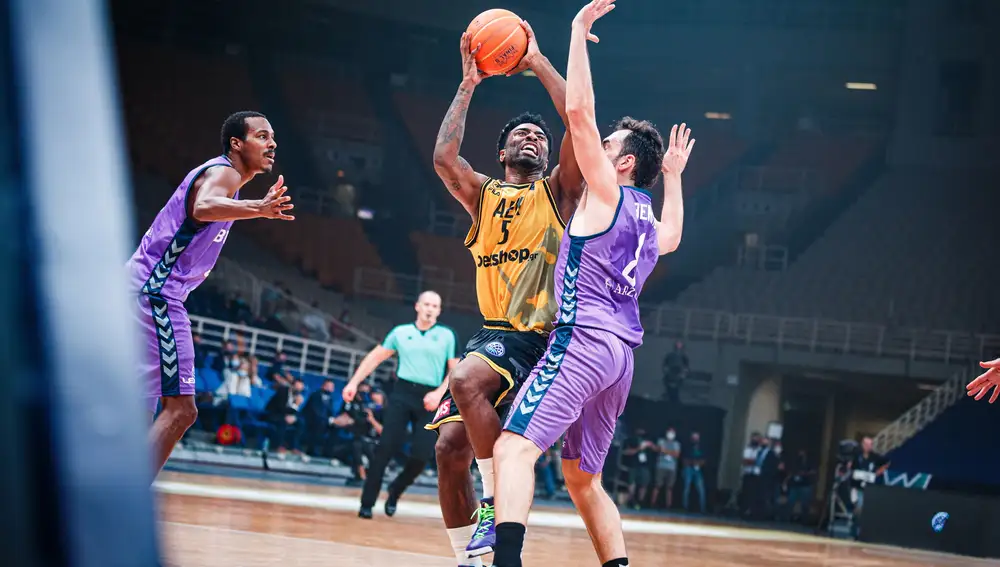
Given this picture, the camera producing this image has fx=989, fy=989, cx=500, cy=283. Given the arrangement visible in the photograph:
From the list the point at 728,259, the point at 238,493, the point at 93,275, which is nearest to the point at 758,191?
the point at 728,259

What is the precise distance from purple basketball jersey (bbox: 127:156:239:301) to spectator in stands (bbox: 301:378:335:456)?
969 cm

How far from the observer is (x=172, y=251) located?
465 centimetres

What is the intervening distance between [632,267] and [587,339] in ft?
1.21

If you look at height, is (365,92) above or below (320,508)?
above

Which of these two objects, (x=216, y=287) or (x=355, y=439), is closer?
(x=355, y=439)

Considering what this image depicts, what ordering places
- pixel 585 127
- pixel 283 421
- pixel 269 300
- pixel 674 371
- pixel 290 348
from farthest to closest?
1. pixel 269 300
2. pixel 674 371
3. pixel 290 348
4. pixel 283 421
5. pixel 585 127

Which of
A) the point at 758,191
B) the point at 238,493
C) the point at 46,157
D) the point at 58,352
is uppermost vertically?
the point at 758,191

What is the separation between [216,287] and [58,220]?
1871 centimetres

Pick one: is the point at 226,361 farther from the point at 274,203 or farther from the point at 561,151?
the point at 561,151

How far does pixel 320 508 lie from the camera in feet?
30.0

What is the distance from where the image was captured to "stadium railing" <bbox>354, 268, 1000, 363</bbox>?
20.4 m

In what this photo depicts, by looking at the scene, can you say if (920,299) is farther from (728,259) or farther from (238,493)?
(238,493)

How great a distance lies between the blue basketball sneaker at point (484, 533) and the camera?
388 centimetres

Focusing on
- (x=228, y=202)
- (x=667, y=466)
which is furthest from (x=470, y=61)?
(x=667, y=466)
